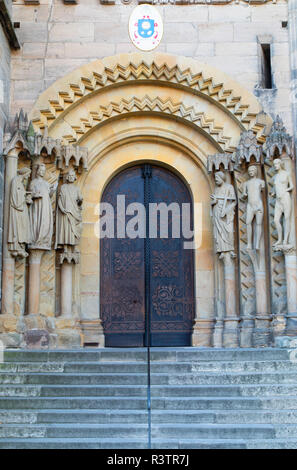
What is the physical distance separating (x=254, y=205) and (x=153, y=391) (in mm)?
4210

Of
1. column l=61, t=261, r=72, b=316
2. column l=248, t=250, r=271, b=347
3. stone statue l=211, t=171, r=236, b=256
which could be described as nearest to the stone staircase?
column l=248, t=250, r=271, b=347

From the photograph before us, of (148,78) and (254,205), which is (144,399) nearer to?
(254,205)

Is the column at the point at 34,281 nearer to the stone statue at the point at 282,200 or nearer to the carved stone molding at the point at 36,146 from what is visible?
the carved stone molding at the point at 36,146

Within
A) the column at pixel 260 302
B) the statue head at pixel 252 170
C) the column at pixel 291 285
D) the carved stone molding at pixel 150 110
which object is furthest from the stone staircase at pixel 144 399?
the carved stone molding at pixel 150 110

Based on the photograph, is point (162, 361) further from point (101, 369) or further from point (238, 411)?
point (238, 411)

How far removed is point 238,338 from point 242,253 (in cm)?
146

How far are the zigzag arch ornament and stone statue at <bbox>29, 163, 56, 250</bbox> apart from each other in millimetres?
3139

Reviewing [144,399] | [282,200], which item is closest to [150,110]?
[282,200]

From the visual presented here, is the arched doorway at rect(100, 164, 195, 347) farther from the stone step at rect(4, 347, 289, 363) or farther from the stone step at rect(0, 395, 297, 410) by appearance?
the stone step at rect(0, 395, 297, 410)

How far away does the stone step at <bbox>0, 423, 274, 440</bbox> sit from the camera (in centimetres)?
692

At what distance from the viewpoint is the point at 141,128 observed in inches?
467
